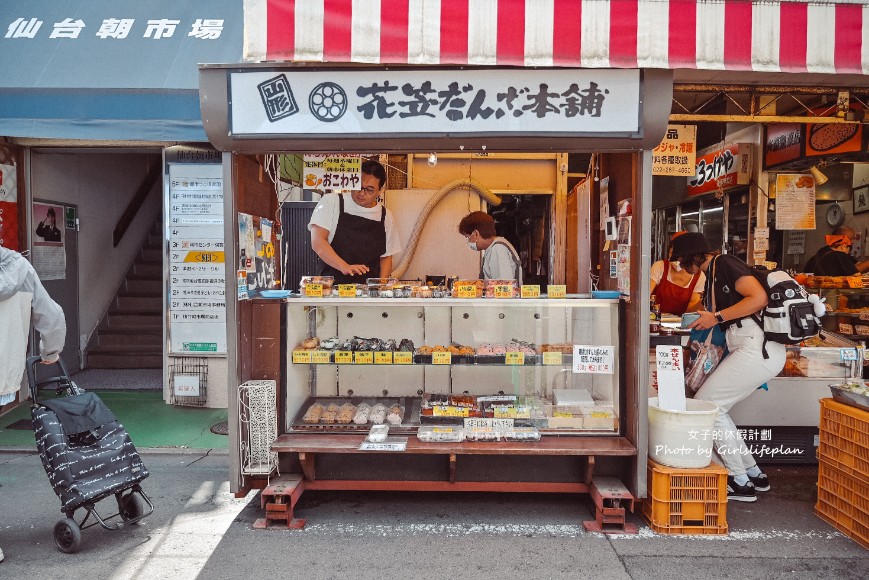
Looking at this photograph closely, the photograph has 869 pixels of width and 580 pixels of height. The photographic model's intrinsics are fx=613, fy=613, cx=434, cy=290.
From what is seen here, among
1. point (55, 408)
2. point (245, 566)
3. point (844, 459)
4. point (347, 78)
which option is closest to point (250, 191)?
point (347, 78)

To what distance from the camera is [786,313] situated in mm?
5016

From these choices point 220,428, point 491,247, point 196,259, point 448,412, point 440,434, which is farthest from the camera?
point 196,259

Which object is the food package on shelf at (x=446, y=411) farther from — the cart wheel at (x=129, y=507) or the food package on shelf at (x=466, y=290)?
the cart wheel at (x=129, y=507)

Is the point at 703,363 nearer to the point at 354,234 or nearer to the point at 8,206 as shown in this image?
the point at 354,234

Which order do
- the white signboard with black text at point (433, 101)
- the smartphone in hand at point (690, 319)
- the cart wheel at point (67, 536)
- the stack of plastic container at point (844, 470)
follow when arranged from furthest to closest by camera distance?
the smartphone in hand at point (690, 319) < the white signboard with black text at point (433, 101) < the stack of plastic container at point (844, 470) < the cart wheel at point (67, 536)

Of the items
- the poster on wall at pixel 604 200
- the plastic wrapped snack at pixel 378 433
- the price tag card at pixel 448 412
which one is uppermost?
the poster on wall at pixel 604 200

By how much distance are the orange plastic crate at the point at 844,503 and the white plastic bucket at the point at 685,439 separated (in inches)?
37.7

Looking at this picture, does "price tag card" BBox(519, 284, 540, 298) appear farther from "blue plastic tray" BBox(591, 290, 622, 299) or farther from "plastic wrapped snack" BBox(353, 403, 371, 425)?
"plastic wrapped snack" BBox(353, 403, 371, 425)

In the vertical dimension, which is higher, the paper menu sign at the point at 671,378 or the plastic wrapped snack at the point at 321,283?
the plastic wrapped snack at the point at 321,283

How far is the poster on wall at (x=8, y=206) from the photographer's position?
7.23m

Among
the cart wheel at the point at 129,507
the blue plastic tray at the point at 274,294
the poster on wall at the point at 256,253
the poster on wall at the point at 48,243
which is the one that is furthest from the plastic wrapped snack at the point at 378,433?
the poster on wall at the point at 48,243

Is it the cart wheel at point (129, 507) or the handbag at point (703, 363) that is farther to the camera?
the handbag at point (703, 363)

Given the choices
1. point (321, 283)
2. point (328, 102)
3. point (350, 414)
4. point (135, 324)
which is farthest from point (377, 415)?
point (135, 324)

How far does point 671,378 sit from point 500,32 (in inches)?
114
